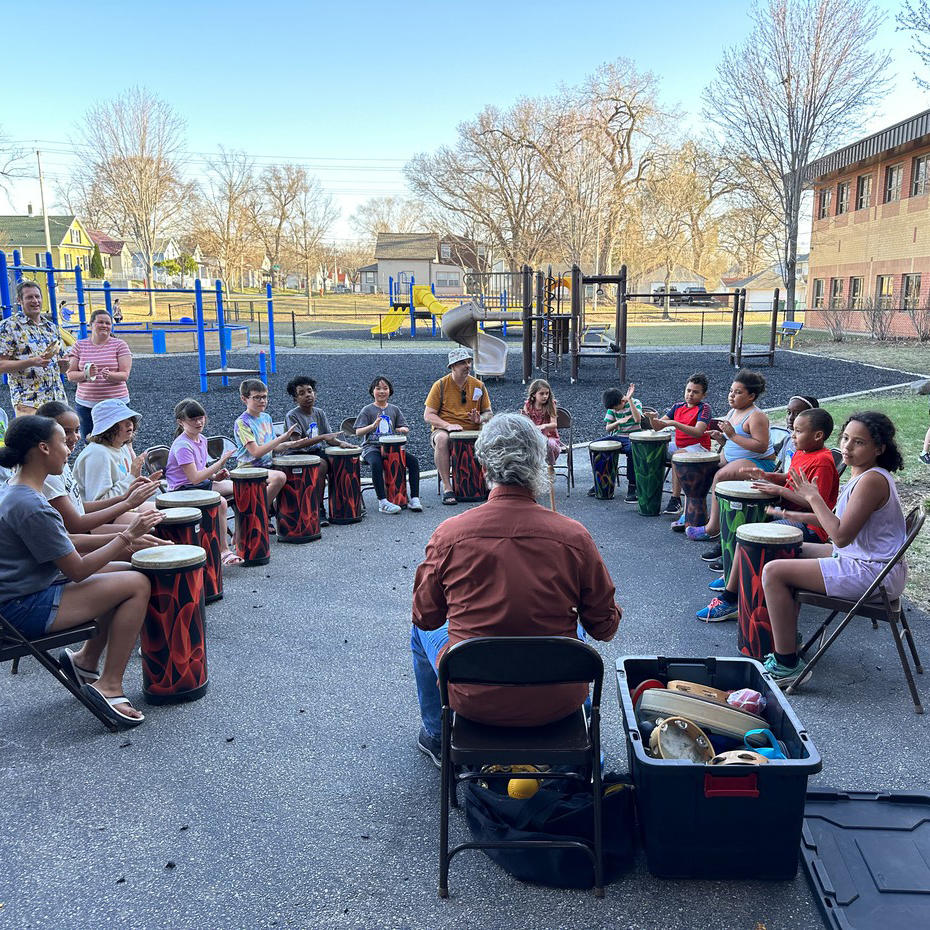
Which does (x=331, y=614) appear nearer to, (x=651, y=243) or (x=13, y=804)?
(x=13, y=804)

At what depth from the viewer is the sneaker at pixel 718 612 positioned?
4.93 m

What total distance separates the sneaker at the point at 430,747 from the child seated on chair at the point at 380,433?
4.19 metres

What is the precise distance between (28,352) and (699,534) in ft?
20.2

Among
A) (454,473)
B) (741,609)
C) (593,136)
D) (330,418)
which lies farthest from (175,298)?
(741,609)

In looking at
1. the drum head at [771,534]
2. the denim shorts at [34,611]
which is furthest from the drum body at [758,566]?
the denim shorts at [34,611]

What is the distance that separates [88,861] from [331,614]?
240cm

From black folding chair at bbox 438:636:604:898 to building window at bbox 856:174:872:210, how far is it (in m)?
31.1

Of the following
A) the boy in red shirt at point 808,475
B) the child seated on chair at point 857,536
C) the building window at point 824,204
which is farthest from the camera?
the building window at point 824,204

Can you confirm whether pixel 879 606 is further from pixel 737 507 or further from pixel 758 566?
pixel 737 507

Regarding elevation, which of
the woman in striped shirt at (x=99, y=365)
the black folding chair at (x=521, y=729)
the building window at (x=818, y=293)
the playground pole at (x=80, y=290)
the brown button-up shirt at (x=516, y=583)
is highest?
the building window at (x=818, y=293)

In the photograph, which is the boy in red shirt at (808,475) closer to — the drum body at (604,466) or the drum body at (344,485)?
the drum body at (604,466)

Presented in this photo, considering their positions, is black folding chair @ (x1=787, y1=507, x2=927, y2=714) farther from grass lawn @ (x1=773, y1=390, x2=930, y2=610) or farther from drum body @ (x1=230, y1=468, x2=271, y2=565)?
drum body @ (x1=230, y1=468, x2=271, y2=565)

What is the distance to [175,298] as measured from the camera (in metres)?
55.2

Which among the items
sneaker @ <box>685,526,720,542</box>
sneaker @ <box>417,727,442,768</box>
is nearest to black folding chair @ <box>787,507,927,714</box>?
sneaker @ <box>417,727,442,768</box>
